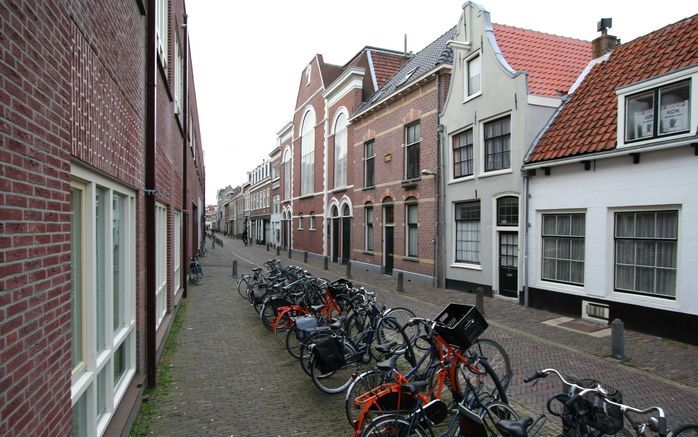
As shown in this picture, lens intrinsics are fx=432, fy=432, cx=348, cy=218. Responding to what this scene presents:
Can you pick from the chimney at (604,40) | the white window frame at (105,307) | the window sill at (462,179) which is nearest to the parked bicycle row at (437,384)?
the white window frame at (105,307)

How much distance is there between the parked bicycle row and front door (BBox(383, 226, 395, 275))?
10.7 meters

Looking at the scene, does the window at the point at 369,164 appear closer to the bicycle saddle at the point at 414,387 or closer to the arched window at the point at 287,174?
the arched window at the point at 287,174

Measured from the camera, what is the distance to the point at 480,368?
5.10m

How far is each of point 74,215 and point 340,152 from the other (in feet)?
72.5

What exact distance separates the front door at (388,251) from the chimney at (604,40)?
9855 mm

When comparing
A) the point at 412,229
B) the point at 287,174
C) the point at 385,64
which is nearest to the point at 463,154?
the point at 412,229

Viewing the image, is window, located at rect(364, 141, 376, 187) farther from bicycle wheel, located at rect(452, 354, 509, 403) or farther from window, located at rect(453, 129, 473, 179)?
bicycle wheel, located at rect(452, 354, 509, 403)

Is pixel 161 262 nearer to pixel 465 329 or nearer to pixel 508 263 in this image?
pixel 465 329

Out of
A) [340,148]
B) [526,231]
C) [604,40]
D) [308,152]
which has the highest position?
[604,40]

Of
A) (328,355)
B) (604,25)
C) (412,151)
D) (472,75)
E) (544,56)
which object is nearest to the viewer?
(328,355)

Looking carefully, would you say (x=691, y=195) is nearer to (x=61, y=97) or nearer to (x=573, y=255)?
(x=573, y=255)

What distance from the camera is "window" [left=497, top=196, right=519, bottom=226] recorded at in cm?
1222

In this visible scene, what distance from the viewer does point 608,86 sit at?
35.1 feet

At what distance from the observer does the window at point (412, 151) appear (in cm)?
1716
